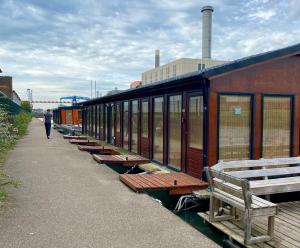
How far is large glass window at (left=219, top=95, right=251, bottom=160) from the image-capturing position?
7703 millimetres

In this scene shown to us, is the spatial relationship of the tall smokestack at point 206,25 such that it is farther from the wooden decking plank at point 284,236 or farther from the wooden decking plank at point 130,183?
the wooden decking plank at point 284,236

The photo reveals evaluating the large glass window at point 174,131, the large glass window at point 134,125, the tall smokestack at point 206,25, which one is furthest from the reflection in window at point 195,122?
the tall smokestack at point 206,25

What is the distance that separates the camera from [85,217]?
5.60 meters

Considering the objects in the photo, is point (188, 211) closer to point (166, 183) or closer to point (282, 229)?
point (166, 183)

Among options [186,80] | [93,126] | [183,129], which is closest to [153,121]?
[183,129]

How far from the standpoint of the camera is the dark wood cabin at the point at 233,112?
759cm

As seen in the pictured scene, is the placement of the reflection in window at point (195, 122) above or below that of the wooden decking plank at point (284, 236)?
above

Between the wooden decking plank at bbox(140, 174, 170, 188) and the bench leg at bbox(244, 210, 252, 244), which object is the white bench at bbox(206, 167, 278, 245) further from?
the wooden decking plank at bbox(140, 174, 170, 188)

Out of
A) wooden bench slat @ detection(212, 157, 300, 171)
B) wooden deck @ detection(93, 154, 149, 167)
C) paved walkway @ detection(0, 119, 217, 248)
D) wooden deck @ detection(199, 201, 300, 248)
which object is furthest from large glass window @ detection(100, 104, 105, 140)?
wooden deck @ detection(199, 201, 300, 248)

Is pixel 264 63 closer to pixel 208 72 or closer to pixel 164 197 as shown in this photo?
pixel 208 72

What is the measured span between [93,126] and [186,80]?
14.9 metres

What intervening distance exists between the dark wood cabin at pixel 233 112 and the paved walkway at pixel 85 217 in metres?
1.86

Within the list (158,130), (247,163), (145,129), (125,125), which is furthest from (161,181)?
(125,125)

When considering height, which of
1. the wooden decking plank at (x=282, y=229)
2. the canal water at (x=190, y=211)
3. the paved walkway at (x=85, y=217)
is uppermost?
the paved walkway at (x=85, y=217)
